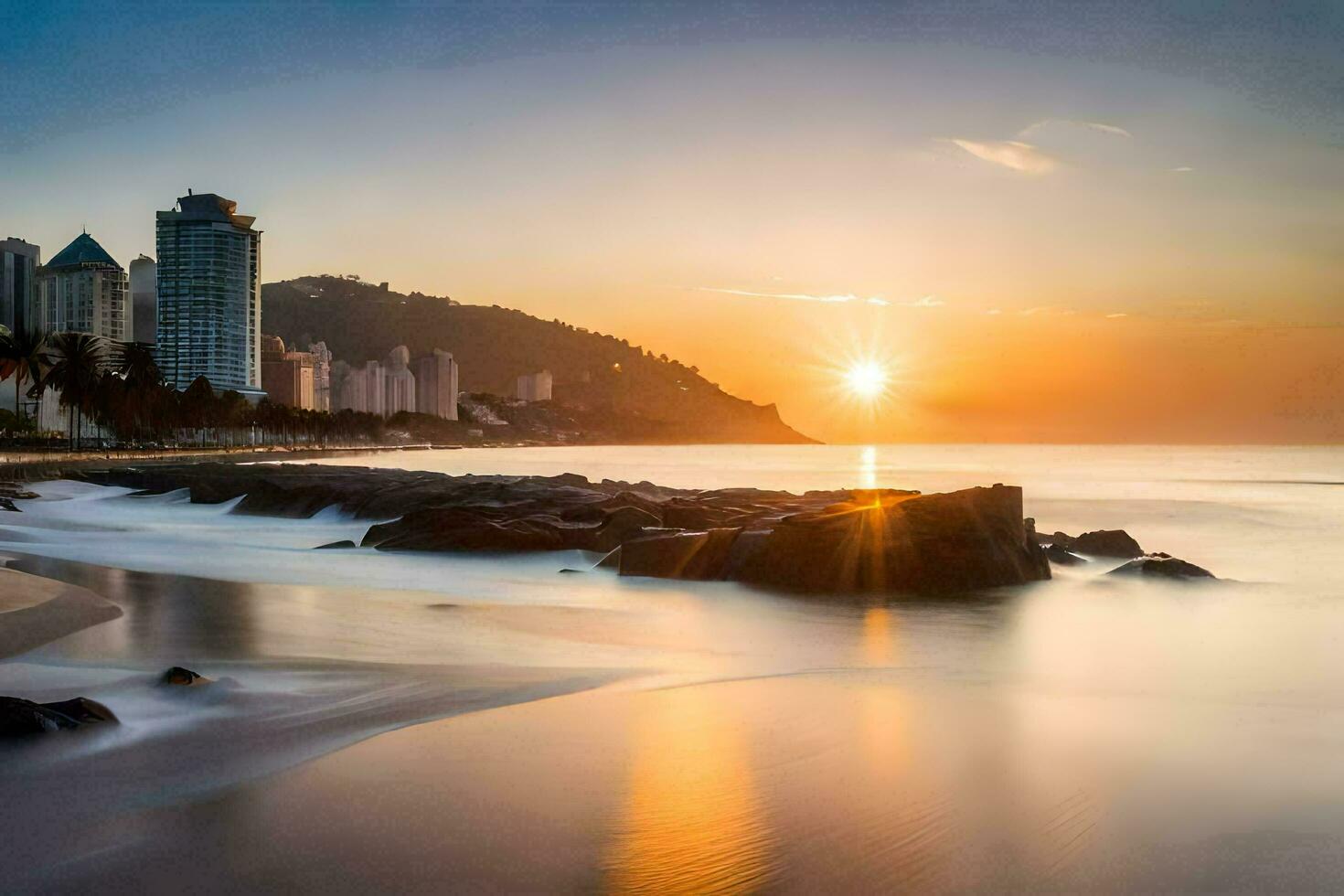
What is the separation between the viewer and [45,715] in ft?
26.7

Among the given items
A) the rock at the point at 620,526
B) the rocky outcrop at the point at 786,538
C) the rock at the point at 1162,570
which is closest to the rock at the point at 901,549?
the rocky outcrop at the point at 786,538

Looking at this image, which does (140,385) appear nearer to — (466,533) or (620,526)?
(466,533)

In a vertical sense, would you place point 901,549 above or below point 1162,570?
above

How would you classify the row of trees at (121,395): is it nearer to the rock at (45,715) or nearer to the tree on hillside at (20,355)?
the tree on hillside at (20,355)

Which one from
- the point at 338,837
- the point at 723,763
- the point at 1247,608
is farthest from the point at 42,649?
the point at 1247,608

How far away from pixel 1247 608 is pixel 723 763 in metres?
14.4

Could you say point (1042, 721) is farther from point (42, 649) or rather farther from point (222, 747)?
point (42, 649)

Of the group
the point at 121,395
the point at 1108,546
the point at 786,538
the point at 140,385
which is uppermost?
the point at 140,385

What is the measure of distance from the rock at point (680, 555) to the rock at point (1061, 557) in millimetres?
7911

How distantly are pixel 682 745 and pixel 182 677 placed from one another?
15.7ft

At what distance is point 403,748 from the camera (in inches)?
324

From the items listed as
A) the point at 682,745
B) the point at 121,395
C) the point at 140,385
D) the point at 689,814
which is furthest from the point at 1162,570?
the point at 140,385

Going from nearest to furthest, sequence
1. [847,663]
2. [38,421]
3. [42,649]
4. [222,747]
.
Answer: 1. [222,747]
2. [42,649]
3. [847,663]
4. [38,421]

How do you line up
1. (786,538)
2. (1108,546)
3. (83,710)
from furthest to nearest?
(1108,546)
(786,538)
(83,710)
